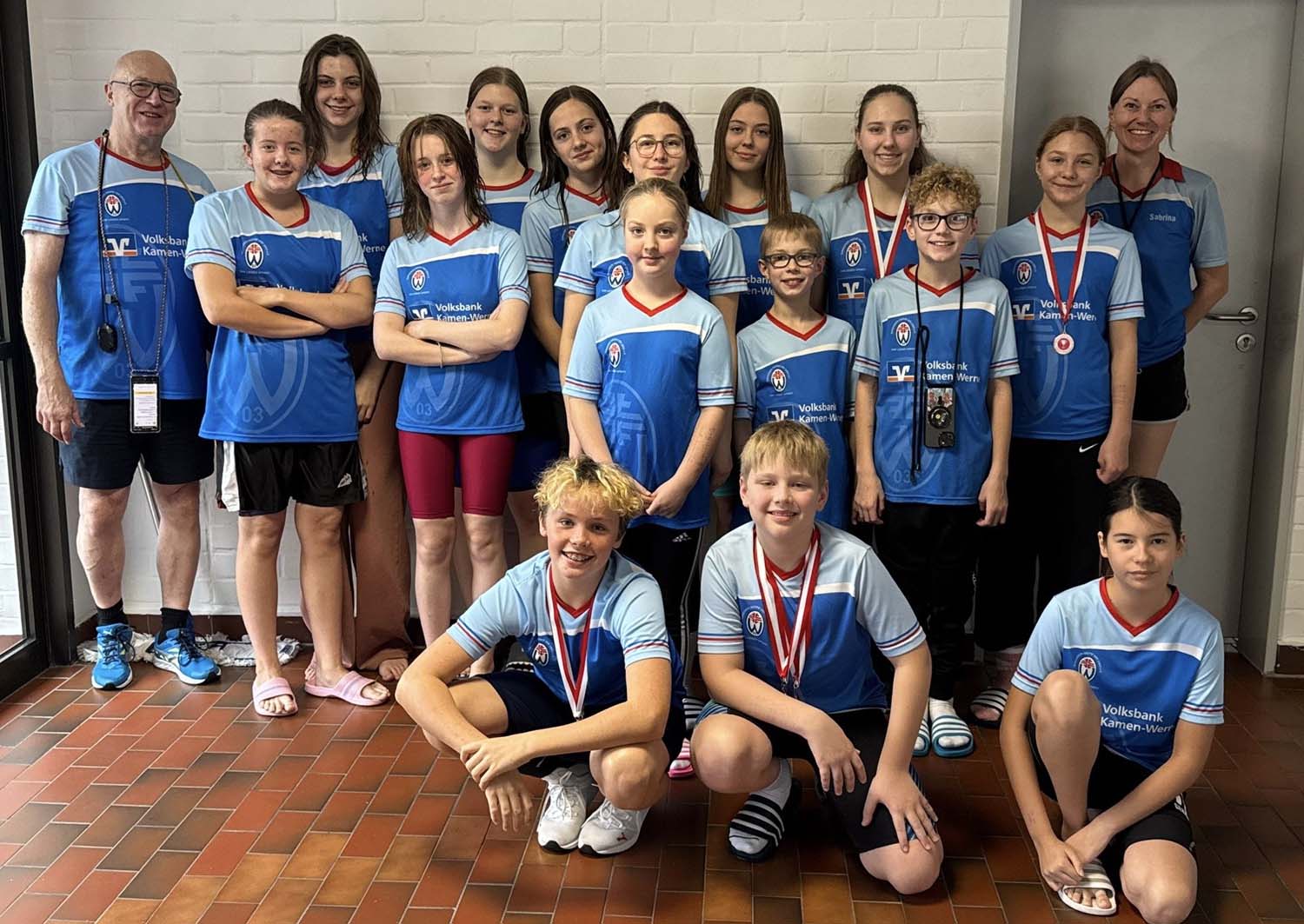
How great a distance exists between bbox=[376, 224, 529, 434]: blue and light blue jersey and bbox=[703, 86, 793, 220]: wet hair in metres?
Result: 0.60

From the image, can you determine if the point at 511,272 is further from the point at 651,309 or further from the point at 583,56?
the point at 583,56

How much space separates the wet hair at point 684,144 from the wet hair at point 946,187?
0.64 m

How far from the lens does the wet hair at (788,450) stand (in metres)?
2.62

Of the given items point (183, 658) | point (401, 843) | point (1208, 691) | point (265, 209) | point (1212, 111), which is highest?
point (1212, 111)

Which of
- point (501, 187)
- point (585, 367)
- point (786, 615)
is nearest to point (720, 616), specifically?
point (786, 615)

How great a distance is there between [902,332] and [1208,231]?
1058 millimetres

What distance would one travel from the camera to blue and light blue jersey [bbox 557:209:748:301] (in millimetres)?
3287

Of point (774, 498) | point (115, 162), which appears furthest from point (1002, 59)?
point (115, 162)

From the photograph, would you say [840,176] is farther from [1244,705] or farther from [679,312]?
[1244,705]

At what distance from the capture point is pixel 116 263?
351 cm

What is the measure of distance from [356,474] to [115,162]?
116 cm

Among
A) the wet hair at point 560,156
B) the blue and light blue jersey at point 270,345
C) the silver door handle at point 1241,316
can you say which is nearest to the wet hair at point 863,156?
the wet hair at point 560,156

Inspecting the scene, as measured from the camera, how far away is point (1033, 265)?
10.9 ft

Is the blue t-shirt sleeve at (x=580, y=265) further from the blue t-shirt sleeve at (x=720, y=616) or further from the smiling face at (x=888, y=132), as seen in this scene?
the blue t-shirt sleeve at (x=720, y=616)
